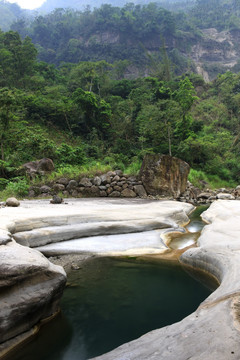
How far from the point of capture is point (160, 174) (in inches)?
546

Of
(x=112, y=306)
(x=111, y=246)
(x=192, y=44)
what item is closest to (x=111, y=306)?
(x=112, y=306)

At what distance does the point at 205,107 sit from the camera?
31.6 meters

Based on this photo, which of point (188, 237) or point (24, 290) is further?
point (188, 237)

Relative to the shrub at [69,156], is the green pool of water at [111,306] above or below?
below

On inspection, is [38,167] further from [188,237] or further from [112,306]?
[112,306]

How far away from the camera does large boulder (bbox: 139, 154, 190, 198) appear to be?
→ 45.5ft

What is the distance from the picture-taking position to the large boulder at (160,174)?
13.9 metres

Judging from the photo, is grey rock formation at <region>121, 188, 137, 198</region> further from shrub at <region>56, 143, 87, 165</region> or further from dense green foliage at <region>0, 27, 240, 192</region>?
shrub at <region>56, 143, 87, 165</region>

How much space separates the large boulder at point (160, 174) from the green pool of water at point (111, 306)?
873cm

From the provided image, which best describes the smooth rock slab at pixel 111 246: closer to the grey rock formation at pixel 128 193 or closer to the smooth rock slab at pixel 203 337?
the smooth rock slab at pixel 203 337

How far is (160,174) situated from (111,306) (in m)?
10.4

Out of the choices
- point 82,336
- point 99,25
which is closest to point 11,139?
point 82,336

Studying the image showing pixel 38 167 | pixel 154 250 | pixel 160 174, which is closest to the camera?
pixel 154 250

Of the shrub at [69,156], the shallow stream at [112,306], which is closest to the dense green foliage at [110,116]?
the shrub at [69,156]
